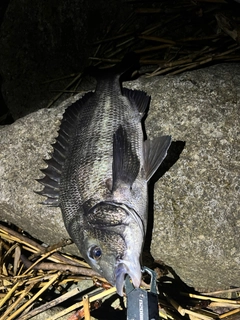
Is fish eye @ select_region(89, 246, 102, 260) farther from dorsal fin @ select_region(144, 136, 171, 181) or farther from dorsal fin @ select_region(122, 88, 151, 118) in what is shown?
dorsal fin @ select_region(122, 88, 151, 118)

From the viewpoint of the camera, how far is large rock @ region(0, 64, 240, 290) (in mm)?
2320

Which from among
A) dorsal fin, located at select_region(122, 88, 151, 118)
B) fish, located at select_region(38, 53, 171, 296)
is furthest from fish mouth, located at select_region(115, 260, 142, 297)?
dorsal fin, located at select_region(122, 88, 151, 118)

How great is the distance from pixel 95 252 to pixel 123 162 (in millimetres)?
488

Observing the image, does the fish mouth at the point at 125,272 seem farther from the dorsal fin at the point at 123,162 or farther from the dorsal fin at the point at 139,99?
the dorsal fin at the point at 139,99

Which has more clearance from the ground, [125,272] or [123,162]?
[123,162]

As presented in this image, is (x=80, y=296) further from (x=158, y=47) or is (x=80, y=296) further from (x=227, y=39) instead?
(x=227, y=39)

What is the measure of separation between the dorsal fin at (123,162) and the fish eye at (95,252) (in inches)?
12.4

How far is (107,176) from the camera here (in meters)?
2.26

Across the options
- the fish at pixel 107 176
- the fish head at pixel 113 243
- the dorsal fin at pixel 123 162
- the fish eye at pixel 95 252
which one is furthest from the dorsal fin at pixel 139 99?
the fish eye at pixel 95 252

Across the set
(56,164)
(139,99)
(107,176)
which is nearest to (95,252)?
(107,176)

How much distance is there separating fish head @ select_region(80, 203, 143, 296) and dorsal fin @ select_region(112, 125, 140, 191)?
143mm

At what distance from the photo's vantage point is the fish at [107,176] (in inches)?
82.5

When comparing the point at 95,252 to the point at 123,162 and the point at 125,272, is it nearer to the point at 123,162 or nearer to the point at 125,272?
the point at 125,272

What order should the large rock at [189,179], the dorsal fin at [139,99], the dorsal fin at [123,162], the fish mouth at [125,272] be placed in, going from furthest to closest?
the dorsal fin at [139,99] → the large rock at [189,179] → the dorsal fin at [123,162] → the fish mouth at [125,272]
